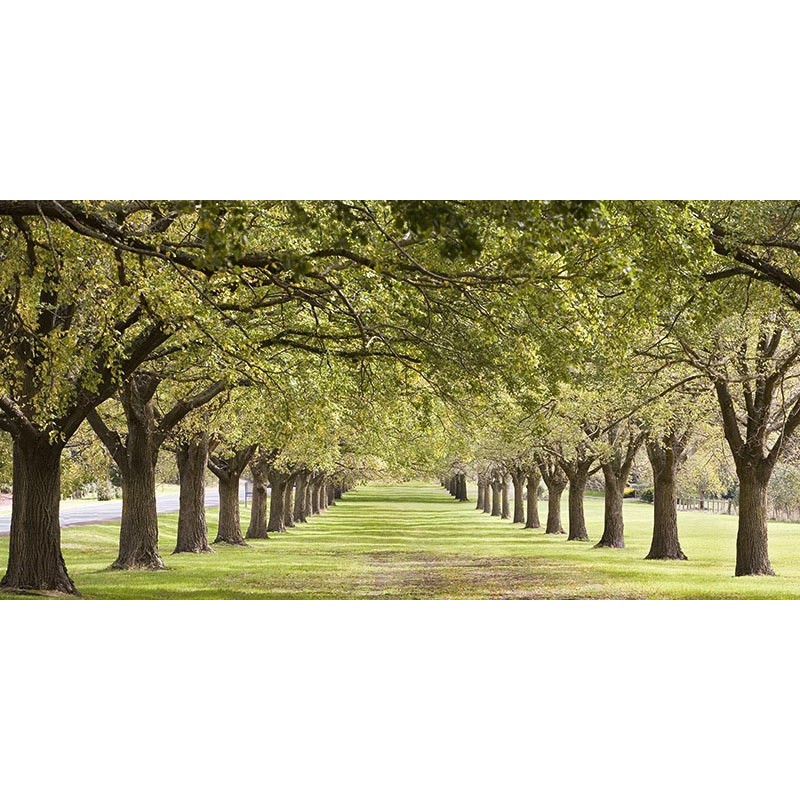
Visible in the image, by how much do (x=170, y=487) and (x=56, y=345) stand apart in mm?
81704

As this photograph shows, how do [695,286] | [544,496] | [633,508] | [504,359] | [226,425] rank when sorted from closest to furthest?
[695,286]
[504,359]
[226,425]
[633,508]
[544,496]

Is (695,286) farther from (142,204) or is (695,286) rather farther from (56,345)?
(56,345)

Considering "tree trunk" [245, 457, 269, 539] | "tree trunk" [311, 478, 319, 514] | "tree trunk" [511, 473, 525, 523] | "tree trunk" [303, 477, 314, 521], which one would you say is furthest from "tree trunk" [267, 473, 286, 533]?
"tree trunk" [311, 478, 319, 514]

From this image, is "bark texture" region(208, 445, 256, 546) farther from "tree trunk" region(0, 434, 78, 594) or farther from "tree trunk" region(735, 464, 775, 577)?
"tree trunk" region(735, 464, 775, 577)

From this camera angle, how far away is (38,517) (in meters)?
16.6

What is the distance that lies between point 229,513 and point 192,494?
532 cm

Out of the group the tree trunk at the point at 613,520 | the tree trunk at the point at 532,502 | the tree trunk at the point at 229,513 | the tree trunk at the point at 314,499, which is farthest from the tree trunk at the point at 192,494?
the tree trunk at the point at 314,499

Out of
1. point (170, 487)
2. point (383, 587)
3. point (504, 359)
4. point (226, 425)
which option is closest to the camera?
point (504, 359)

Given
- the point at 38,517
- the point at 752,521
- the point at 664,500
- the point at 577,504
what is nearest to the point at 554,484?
the point at 577,504

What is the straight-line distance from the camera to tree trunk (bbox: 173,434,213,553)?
27.8m

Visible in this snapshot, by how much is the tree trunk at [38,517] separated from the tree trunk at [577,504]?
22.1m

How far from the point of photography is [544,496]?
79.2 meters

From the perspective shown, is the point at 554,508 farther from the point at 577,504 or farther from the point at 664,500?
the point at 664,500
